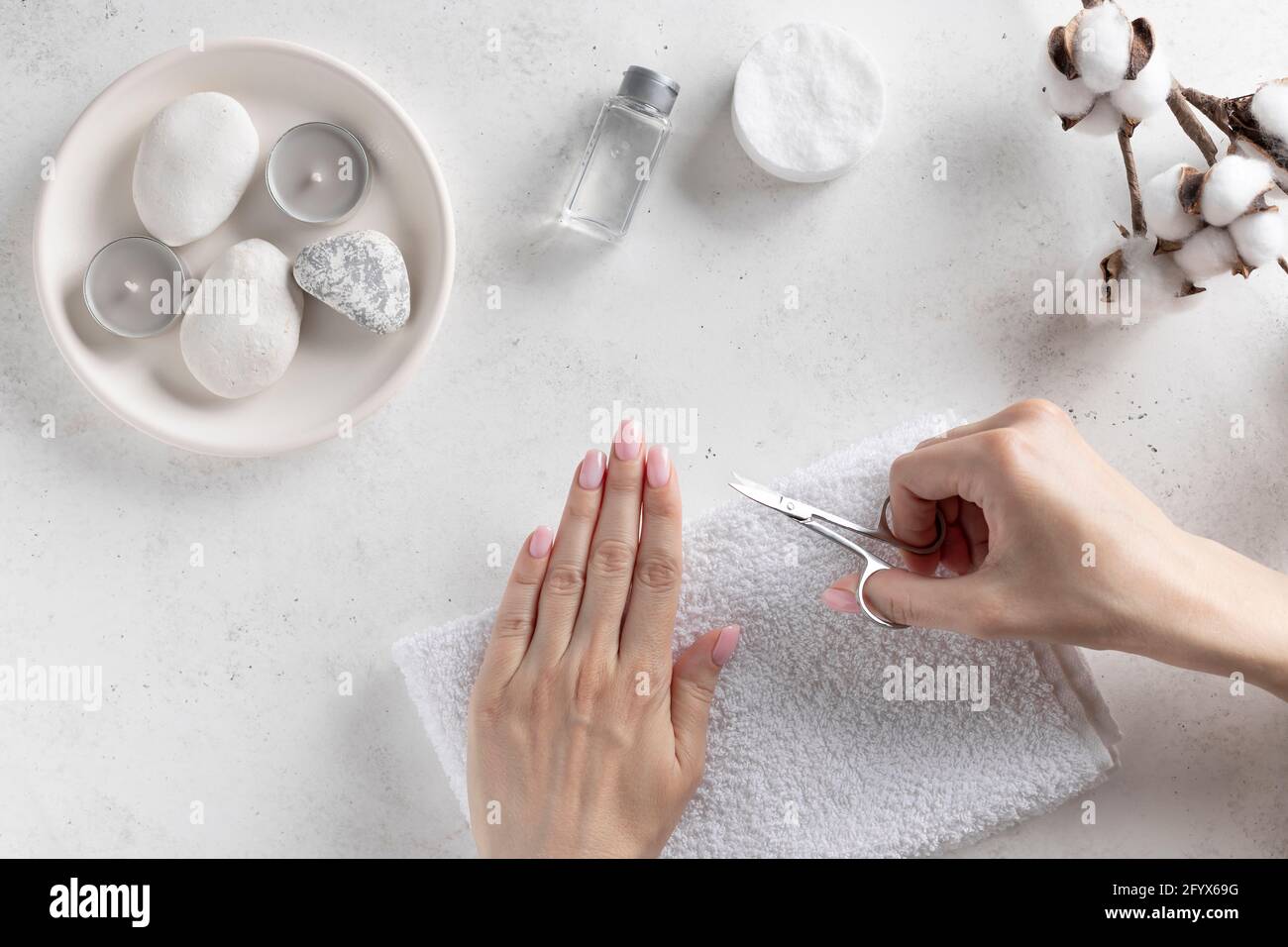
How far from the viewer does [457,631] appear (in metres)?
0.86

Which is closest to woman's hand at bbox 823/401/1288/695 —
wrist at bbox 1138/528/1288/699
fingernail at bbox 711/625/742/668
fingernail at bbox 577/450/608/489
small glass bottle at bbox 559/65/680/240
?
wrist at bbox 1138/528/1288/699

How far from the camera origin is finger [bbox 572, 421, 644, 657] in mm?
817

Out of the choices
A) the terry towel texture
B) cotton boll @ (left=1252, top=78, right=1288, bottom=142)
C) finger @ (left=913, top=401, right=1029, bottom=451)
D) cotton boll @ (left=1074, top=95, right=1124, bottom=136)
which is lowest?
the terry towel texture

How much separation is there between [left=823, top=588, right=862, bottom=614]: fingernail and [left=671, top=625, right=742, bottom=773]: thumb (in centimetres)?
8

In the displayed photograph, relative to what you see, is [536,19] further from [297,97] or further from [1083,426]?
[1083,426]

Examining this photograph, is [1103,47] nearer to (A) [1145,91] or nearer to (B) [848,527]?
(A) [1145,91]

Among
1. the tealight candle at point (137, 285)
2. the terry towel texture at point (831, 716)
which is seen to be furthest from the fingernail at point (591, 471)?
the tealight candle at point (137, 285)

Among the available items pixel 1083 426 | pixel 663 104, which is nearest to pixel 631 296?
pixel 663 104

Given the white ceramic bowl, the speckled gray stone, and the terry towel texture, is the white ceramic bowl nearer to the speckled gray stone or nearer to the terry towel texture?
the speckled gray stone

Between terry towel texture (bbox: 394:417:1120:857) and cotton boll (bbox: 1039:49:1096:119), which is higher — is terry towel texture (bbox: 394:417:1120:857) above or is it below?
below

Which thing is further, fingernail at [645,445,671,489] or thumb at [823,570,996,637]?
fingernail at [645,445,671,489]

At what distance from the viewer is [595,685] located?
2.67 feet

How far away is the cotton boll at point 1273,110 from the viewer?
30.4 inches

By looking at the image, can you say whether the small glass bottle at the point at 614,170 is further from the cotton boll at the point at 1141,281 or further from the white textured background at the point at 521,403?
the cotton boll at the point at 1141,281
